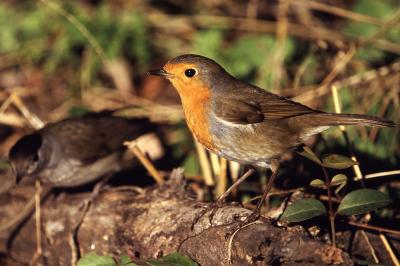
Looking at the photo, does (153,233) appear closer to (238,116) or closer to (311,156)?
(238,116)

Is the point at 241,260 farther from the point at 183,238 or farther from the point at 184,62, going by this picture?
the point at 184,62

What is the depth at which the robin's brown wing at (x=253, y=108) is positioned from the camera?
12.7ft

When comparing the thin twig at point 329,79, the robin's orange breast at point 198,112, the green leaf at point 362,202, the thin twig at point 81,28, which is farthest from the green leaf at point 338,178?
the thin twig at point 81,28

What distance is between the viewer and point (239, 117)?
387 centimetres

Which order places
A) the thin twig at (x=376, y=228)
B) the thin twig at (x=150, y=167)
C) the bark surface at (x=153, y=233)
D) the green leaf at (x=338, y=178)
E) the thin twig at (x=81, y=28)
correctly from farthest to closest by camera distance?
the thin twig at (x=81, y=28) < the thin twig at (x=150, y=167) < the thin twig at (x=376, y=228) < the green leaf at (x=338, y=178) < the bark surface at (x=153, y=233)

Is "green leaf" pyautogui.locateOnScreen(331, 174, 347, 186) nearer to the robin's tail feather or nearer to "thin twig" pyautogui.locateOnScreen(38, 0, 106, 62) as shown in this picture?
the robin's tail feather

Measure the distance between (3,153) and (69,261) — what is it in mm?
1984

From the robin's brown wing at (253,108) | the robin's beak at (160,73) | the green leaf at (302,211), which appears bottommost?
the green leaf at (302,211)

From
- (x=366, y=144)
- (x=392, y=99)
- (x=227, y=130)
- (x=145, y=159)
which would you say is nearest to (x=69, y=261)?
(x=145, y=159)

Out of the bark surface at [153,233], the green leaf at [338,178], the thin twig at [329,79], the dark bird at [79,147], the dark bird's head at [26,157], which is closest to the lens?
the bark surface at [153,233]

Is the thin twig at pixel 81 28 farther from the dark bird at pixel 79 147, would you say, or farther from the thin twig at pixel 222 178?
the thin twig at pixel 222 178

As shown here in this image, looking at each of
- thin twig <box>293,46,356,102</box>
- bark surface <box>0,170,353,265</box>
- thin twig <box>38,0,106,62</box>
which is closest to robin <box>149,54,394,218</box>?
bark surface <box>0,170,353,265</box>

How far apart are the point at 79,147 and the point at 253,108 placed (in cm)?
201

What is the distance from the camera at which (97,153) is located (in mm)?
5312
